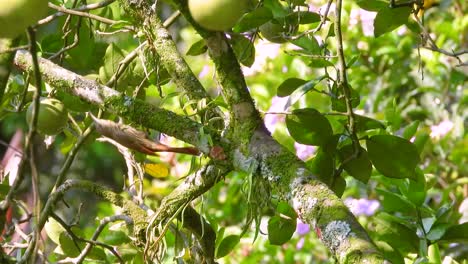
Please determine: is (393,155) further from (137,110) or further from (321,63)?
(137,110)

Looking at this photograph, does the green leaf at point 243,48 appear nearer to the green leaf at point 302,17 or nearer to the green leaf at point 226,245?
the green leaf at point 302,17

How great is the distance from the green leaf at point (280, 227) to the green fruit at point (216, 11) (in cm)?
42

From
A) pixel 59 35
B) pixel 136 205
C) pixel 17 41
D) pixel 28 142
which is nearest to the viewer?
pixel 28 142

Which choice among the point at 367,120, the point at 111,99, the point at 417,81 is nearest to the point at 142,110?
the point at 111,99

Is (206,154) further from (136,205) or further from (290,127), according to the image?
(136,205)

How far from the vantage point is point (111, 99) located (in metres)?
0.83

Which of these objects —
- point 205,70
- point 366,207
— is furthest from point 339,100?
point 205,70

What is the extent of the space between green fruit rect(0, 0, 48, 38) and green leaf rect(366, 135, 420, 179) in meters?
0.46

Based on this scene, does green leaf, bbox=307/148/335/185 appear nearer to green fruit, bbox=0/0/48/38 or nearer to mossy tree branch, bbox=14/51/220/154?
mossy tree branch, bbox=14/51/220/154

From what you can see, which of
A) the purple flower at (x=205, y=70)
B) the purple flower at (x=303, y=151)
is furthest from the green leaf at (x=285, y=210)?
the purple flower at (x=205, y=70)

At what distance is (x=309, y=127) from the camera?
0.89 meters

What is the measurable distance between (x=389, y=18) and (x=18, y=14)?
1.78ft

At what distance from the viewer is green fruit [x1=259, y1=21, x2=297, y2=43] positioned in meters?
1.00

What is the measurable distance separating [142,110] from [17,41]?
0.17 m
